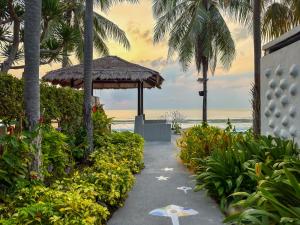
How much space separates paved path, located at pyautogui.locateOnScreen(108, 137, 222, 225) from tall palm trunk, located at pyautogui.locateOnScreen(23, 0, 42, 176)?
166 cm

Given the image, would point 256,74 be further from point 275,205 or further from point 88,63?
point 275,205

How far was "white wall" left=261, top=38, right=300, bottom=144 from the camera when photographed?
23.4 ft

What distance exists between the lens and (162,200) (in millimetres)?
6914

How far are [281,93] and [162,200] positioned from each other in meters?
3.36

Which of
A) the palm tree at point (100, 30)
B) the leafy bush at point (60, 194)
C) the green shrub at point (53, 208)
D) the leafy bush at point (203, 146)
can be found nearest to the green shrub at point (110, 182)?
the leafy bush at point (60, 194)

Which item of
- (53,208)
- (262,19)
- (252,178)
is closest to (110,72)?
(262,19)

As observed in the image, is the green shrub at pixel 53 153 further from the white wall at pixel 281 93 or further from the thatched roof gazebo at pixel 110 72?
the thatched roof gazebo at pixel 110 72

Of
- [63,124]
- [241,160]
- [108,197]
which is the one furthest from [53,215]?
[63,124]

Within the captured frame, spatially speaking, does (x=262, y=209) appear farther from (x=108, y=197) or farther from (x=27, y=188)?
(x=27, y=188)

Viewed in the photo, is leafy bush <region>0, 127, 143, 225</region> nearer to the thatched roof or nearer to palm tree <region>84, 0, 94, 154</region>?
palm tree <region>84, 0, 94, 154</region>

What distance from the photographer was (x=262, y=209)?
425cm

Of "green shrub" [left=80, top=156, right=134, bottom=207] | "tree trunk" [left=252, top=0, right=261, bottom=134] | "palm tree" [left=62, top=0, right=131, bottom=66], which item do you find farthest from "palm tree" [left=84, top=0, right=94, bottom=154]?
"palm tree" [left=62, top=0, right=131, bottom=66]

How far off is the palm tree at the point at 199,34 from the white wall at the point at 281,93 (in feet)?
30.7

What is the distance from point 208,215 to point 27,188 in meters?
2.83
